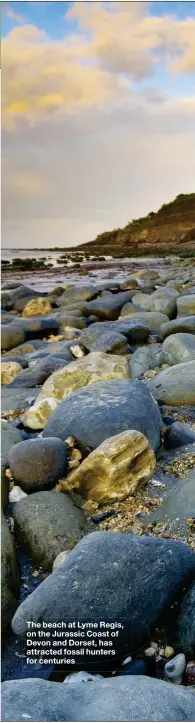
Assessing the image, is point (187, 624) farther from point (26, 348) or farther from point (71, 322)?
point (71, 322)

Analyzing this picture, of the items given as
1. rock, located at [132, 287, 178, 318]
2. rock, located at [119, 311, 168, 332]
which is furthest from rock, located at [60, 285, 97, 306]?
rock, located at [119, 311, 168, 332]

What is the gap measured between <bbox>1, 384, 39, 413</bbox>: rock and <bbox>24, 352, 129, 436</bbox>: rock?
1.11 ft

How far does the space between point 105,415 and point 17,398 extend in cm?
172

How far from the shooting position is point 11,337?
315 inches

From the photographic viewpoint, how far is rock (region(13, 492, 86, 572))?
2.63 meters

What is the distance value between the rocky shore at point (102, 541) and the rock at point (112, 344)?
94 cm

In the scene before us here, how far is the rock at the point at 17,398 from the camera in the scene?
482 centimetres

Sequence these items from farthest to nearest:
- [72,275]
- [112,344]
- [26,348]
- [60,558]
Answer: [72,275] → [26,348] → [112,344] → [60,558]

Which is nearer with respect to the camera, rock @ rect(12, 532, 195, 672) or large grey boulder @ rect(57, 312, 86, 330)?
rock @ rect(12, 532, 195, 672)

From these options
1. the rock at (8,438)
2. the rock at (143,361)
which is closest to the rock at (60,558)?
the rock at (8,438)

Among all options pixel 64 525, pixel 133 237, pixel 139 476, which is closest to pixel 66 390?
pixel 139 476

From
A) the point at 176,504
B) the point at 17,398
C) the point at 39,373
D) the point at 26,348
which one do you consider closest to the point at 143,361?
the point at 39,373

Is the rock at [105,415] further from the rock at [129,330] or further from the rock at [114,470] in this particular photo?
the rock at [129,330]

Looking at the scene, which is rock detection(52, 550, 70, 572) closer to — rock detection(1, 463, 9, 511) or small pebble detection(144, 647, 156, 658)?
rock detection(1, 463, 9, 511)
